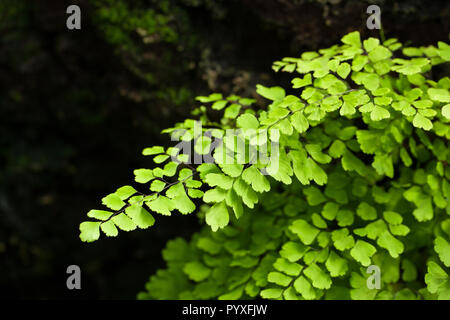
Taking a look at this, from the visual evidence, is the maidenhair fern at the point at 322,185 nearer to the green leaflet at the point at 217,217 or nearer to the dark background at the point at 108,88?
the green leaflet at the point at 217,217

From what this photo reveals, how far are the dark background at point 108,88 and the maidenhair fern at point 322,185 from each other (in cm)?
43

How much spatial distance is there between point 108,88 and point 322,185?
169 cm

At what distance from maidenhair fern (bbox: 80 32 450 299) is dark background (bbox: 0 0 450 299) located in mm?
432

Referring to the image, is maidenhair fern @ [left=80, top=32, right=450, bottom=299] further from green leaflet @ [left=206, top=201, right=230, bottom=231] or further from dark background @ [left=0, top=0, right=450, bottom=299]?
dark background @ [left=0, top=0, right=450, bottom=299]

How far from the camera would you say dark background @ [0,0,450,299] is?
Result: 2082 millimetres

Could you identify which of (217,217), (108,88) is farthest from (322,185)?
(108,88)

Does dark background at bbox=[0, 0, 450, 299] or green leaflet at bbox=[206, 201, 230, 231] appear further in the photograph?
dark background at bbox=[0, 0, 450, 299]

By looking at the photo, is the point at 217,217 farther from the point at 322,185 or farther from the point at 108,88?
the point at 108,88

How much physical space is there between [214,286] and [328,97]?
98cm

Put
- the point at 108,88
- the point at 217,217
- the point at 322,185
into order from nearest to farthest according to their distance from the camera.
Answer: the point at 217,217
the point at 322,185
the point at 108,88

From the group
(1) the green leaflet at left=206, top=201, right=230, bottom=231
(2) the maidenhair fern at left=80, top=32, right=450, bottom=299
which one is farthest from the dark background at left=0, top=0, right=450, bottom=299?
(1) the green leaflet at left=206, top=201, right=230, bottom=231

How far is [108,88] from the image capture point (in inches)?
107

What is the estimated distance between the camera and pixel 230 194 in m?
1.33

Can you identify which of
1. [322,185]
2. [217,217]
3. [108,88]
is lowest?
[217,217]
